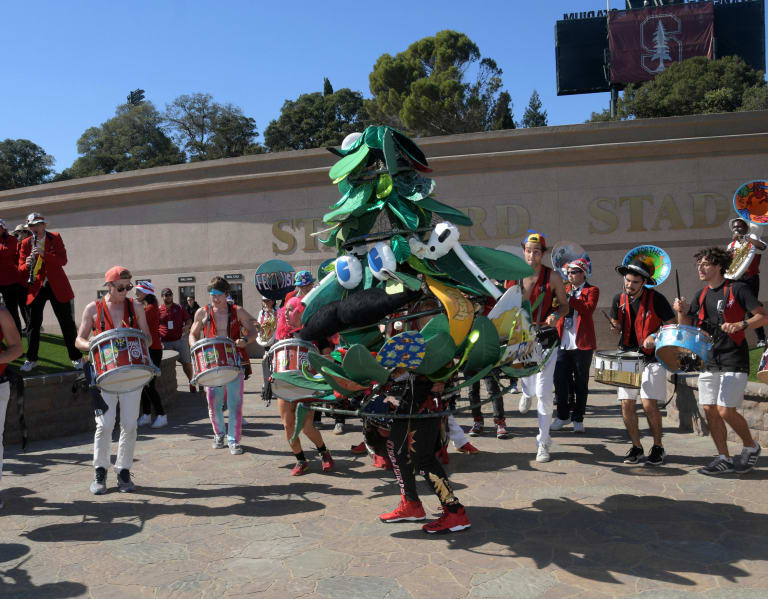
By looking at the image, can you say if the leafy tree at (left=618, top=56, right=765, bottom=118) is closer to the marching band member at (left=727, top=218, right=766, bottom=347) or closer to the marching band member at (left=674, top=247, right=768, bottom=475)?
the marching band member at (left=727, top=218, right=766, bottom=347)

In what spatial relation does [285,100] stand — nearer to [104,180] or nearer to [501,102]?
[501,102]

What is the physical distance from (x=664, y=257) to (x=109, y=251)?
19026 millimetres

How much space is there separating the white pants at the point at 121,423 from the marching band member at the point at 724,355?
208 inches

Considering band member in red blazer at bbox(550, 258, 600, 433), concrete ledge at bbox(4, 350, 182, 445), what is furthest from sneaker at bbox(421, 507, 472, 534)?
concrete ledge at bbox(4, 350, 182, 445)

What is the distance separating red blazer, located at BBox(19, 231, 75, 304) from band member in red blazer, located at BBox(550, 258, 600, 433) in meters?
7.29

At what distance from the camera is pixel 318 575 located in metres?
4.20

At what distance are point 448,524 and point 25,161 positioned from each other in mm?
74828

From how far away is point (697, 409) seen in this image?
25.8ft

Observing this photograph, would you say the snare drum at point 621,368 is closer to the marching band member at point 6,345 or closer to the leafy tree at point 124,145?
the marching band member at point 6,345

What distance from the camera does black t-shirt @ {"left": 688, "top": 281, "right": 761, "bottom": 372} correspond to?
19.6 ft

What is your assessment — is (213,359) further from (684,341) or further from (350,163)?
(684,341)

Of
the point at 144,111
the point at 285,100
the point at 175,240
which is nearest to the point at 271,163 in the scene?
the point at 175,240

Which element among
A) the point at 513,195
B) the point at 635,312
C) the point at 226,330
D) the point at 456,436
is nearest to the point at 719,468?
the point at 635,312

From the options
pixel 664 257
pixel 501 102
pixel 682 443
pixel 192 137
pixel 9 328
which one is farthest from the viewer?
pixel 192 137
